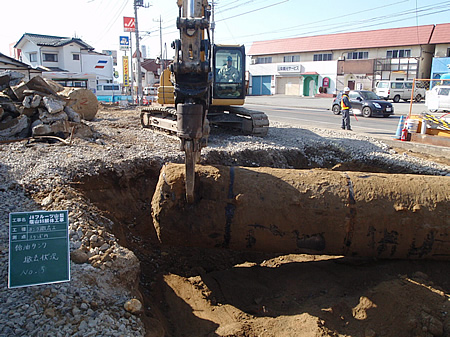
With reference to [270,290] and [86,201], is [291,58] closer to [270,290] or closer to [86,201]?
[86,201]

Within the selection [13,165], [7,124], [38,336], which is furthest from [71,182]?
[7,124]

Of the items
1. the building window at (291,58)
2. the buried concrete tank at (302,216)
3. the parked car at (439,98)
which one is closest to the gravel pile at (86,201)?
the buried concrete tank at (302,216)

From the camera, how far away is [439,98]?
2112 cm

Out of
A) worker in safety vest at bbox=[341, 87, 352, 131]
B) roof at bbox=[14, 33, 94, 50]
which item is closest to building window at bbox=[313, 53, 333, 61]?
roof at bbox=[14, 33, 94, 50]

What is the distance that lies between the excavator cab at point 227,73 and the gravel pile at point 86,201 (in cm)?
114

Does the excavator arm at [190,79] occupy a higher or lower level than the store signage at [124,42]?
lower

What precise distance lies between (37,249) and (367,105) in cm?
1940

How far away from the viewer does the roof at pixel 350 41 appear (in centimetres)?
3847

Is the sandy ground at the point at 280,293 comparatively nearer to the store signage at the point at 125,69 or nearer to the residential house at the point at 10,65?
the residential house at the point at 10,65

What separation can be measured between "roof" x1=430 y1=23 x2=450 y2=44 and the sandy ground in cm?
3875

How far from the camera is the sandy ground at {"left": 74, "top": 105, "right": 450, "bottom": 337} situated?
3959 mm

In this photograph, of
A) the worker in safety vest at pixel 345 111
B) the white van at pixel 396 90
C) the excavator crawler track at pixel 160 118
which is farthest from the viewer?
the white van at pixel 396 90

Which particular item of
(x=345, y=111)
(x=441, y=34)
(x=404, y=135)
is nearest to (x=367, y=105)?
(x=345, y=111)

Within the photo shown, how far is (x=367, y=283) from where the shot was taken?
182 inches
